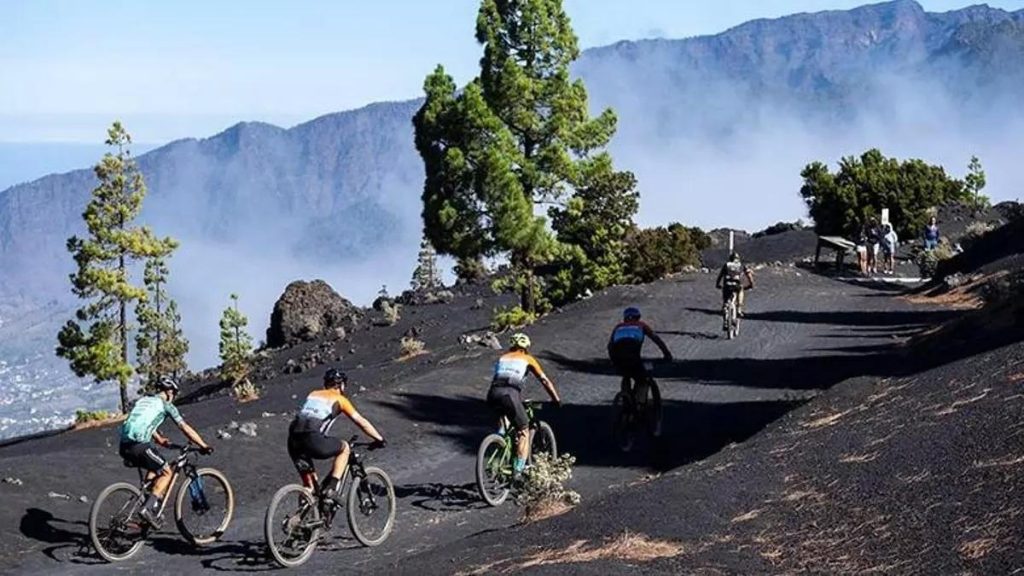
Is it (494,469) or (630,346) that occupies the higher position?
(630,346)

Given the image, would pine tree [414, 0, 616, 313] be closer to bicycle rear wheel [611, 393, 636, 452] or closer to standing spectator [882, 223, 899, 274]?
standing spectator [882, 223, 899, 274]

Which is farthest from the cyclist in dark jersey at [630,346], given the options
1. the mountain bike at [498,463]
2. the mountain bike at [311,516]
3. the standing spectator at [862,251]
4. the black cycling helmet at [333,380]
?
the standing spectator at [862,251]

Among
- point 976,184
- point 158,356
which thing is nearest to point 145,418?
point 158,356

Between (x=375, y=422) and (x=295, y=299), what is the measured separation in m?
35.4

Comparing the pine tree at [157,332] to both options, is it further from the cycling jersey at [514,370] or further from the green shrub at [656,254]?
the cycling jersey at [514,370]

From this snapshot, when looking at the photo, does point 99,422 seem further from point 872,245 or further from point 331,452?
point 331,452

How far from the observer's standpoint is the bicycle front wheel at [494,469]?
15555 millimetres

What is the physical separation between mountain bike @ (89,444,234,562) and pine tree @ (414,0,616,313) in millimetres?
20174

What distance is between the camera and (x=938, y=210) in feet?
190

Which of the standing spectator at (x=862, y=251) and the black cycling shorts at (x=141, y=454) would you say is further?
Answer: the standing spectator at (x=862, y=251)

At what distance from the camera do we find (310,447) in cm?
1376

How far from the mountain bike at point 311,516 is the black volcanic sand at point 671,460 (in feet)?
0.65

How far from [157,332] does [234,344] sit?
5593mm

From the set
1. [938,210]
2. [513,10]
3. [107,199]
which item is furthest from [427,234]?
[938,210]
